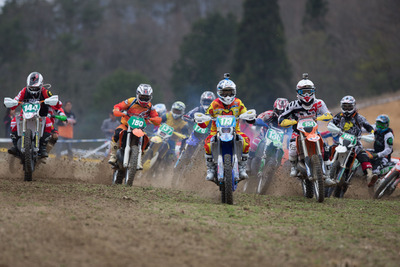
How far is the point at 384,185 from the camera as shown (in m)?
13.4

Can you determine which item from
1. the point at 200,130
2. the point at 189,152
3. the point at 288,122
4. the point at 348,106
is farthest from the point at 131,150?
the point at 348,106

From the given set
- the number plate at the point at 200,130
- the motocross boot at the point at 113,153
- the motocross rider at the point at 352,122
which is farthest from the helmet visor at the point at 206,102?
the motocross rider at the point at 352,122

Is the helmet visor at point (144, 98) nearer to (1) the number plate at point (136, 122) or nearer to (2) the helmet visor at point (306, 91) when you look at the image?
(1) the number plate at point (136, 122)

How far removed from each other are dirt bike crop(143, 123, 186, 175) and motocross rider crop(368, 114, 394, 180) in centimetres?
474

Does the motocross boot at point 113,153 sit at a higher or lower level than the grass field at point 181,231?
higher

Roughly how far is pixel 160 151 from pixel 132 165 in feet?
13.3

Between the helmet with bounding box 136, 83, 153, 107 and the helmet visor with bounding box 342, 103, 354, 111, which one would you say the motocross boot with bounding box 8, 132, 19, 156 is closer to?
the helmet with bounding box 136, 83, 153, 107

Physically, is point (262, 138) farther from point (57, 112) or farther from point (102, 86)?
point (102, 86)

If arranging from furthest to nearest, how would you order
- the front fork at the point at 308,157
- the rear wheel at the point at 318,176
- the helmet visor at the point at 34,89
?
the helmet visor at the point at 34,89
the front fork at the point at 308,157
the rear wheel at the point at 318,176

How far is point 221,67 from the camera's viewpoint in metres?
50.1

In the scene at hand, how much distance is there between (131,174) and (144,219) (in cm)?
450

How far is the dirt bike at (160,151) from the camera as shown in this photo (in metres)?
15.8

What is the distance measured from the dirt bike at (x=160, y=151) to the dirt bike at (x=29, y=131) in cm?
358

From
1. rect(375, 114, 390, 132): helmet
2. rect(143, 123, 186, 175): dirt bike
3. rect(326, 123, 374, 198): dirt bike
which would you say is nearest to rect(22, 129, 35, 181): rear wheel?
rect(143, 123, 186, 175): dirt bike
